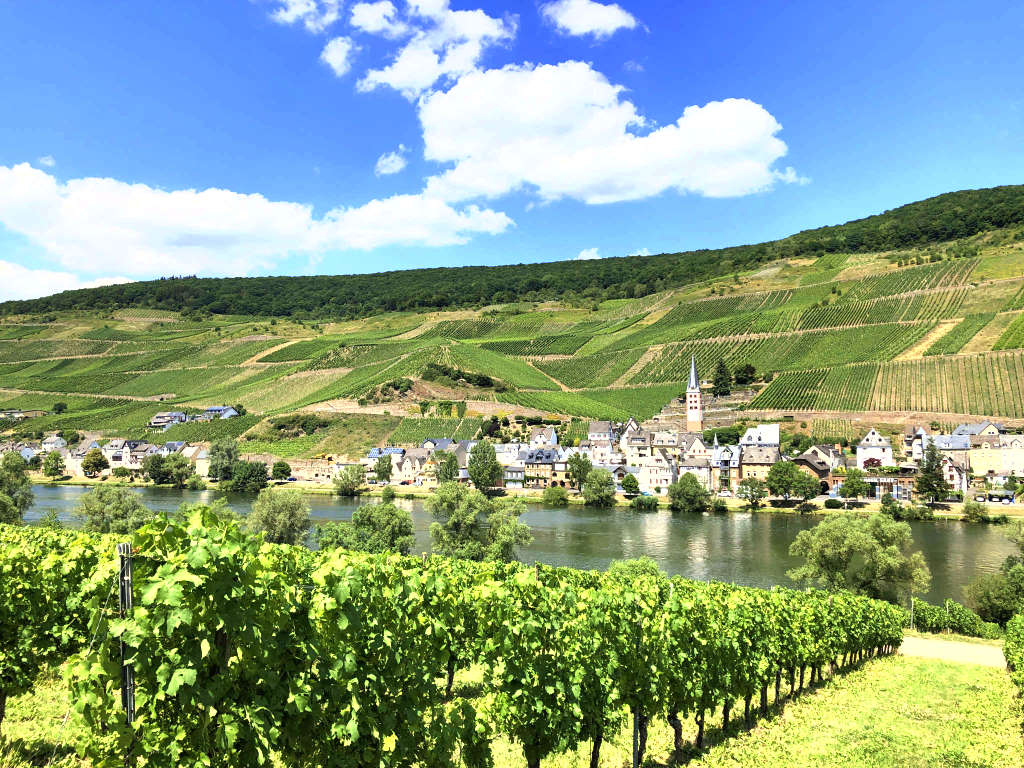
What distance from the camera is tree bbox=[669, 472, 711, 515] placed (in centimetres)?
7281

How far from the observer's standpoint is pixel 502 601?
10.8m

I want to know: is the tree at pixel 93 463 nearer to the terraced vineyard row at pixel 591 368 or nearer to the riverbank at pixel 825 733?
the terraced vineyard row at pixel 591 368

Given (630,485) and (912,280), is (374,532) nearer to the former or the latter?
(630,485)

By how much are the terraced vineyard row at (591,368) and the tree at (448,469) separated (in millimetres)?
51520

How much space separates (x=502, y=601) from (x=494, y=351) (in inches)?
5729

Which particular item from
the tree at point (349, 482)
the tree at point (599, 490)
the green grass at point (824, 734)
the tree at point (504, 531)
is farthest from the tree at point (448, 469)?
the green grass at point (824, 734)

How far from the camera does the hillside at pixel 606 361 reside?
339ft

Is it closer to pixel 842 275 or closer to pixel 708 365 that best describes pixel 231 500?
pixel 708 365

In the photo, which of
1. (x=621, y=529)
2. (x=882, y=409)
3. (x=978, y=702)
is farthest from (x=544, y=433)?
(x=978, y=702)

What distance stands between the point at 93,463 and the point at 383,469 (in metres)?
44.8

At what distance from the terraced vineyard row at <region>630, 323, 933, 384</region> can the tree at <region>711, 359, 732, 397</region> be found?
18.8 feet

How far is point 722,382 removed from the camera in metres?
118

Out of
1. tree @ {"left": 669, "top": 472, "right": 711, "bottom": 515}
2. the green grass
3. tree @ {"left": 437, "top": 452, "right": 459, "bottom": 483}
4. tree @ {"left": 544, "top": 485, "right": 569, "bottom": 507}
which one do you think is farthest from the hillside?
the green grass

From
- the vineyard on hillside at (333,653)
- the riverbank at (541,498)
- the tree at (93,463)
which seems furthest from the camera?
the tree at (93,463)
